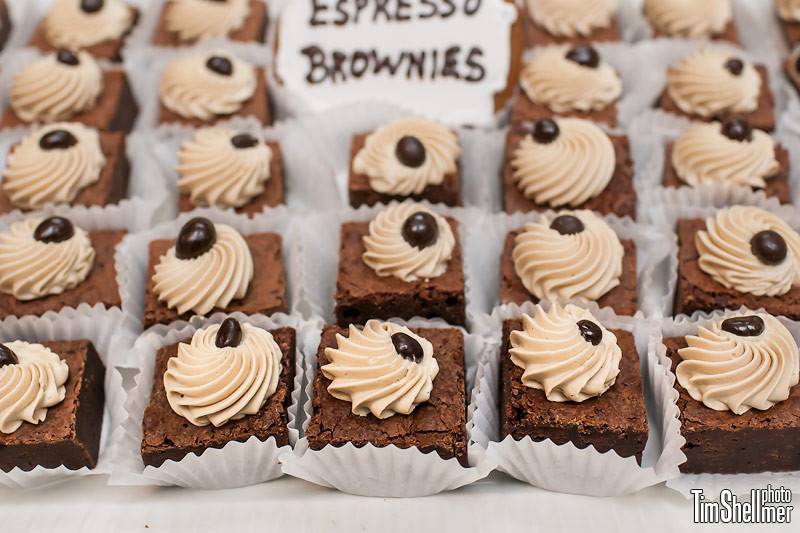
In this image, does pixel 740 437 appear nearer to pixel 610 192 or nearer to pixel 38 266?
pixel 610 192

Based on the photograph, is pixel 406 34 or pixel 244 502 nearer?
pixel 244 502

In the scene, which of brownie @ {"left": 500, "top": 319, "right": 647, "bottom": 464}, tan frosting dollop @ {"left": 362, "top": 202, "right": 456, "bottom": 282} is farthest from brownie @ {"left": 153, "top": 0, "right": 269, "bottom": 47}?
brownie @ {"left": 500, "top": 319, "right": 647, "bottom": 464}

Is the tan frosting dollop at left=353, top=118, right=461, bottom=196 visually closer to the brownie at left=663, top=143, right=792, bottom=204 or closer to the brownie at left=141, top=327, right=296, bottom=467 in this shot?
the brownie at left=663, top=143, right=792, bottom=204

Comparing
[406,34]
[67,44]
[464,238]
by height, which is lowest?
[464,238]

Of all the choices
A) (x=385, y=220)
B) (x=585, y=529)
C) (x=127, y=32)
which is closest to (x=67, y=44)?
(x=127, y=32)

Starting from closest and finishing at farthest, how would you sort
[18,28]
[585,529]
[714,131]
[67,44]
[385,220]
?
[585,529] → [385,220] → [714,131] → [67,44] → [18,28]

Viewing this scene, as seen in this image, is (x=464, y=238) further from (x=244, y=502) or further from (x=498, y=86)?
(x=244, y=502)
